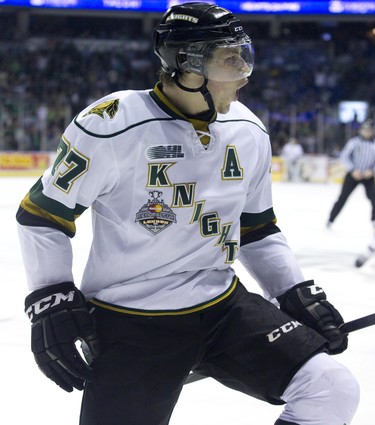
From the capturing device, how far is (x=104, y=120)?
1.76 metres

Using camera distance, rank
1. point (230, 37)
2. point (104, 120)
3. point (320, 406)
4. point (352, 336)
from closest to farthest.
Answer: point (320, 406)
point (104, 120)
point (230, 37)
point (352, 336)

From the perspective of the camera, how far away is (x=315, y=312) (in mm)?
1919

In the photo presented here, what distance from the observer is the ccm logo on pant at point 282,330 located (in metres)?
1.78

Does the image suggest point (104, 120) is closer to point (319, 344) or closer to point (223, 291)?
point (223, 291)

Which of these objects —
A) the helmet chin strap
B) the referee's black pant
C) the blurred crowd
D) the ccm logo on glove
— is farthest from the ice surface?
the blurred crowd

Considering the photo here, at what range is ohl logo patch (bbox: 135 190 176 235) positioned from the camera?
1805 millimetres

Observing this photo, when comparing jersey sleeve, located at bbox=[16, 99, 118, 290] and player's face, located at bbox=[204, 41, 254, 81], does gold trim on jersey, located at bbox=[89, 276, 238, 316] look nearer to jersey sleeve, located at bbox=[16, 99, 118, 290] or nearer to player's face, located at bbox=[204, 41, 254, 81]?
jersey sleeve, located at bbox=[16, 99, 118, 290]

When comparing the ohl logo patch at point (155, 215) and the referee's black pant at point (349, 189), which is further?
the referee's black pant at point (349, 189)

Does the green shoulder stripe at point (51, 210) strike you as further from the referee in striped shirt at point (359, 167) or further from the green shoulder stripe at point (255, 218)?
the referee in striped shirt at point (359, 167)

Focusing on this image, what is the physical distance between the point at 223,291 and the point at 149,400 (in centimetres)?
33

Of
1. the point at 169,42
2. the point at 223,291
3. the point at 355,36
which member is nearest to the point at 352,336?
the point at 223,291

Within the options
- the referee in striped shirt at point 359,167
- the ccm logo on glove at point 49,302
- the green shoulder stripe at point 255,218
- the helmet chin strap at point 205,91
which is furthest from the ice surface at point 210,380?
the helmet chin strap at point 205,91

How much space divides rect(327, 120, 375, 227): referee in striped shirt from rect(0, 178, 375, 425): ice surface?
1.16 feet

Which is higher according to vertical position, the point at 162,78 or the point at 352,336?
the point at 162,78
